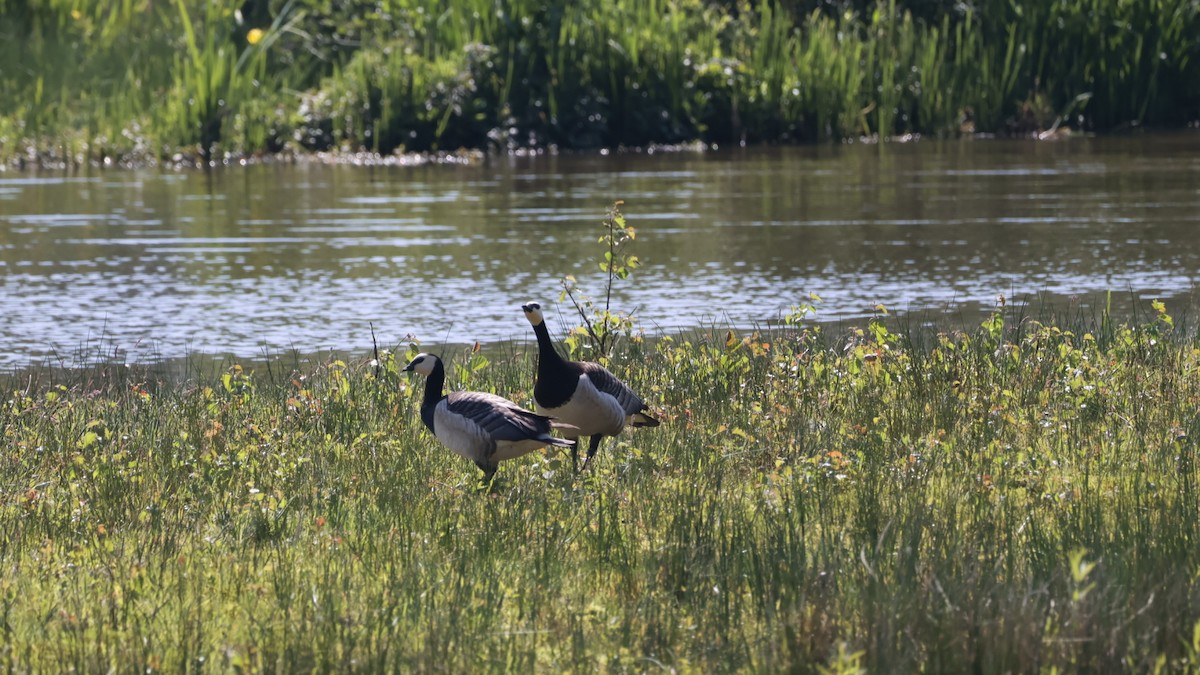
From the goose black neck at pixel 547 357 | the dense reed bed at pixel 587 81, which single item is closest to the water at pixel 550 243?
the dense reed bed at pixel 587 81

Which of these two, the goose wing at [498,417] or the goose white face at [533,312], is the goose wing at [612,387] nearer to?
the goose white face at [533,312]

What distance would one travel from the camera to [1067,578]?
495 cm

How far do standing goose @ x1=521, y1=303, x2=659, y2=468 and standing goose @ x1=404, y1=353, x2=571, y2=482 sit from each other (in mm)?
287

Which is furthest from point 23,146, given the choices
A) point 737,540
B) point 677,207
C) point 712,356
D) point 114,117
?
point 737,540

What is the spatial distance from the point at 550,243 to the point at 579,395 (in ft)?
32.8

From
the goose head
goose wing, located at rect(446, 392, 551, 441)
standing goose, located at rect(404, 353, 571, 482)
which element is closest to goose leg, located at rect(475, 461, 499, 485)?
standing goose, located at rect(404, 353, 571, 482)

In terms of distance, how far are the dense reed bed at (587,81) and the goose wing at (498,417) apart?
20.4 m

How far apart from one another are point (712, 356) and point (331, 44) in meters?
23.3

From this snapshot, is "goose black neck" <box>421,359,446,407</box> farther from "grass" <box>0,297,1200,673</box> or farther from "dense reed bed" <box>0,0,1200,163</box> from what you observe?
"dense reed bed" <box>0,0,1200,163</box>

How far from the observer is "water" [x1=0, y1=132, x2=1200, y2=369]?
13.4m

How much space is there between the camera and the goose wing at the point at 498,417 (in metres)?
6.65

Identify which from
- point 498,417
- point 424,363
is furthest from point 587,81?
point 498,417

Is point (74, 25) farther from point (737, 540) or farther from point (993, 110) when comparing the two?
point (737, 540)

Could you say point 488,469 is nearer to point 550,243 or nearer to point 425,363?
point 425,363
